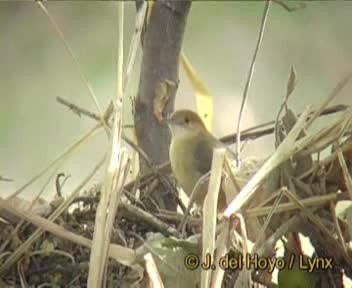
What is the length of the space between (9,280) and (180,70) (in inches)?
10.5

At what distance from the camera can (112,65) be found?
0.83 meters

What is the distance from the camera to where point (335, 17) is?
79 cm

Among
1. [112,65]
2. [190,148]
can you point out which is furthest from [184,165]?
[112,65]

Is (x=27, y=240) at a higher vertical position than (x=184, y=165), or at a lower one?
lower

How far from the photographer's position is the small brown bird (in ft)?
2.78

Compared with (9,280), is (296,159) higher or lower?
higher

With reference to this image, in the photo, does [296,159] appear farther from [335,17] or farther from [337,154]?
[335,17]

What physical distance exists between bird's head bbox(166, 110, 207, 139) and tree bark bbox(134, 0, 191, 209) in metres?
0.02

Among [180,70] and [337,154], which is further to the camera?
[180,70]

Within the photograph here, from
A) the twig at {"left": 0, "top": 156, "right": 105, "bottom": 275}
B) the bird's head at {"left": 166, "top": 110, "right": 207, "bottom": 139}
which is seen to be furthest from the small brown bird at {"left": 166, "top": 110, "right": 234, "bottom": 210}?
the twig at {"left": 0, "top": 156, "right": 105, "bottom": 275}

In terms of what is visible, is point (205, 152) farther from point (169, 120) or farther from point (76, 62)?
point (76, 62)

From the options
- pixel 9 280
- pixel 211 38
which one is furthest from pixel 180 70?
pixel 9 280

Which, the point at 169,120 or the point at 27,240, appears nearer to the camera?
the point at 27,240

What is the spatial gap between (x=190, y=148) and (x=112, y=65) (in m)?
0.12
